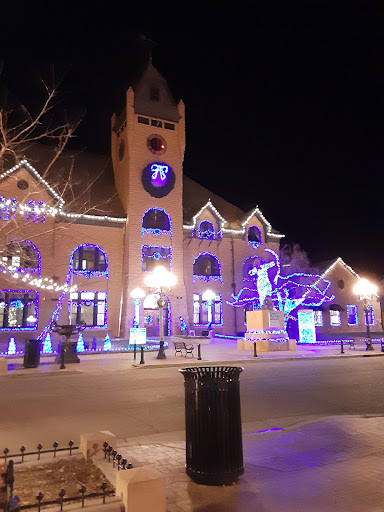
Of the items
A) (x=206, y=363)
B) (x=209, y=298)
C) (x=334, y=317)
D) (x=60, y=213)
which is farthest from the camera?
(x=334, y=317)

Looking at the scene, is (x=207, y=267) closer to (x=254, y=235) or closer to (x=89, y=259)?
(x=254, y=235)

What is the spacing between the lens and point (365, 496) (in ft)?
14.6

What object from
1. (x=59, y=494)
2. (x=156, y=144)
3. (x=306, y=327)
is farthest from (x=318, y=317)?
(x=59, y=494)

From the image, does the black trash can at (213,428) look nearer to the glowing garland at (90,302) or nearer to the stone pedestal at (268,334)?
the stone pedestal at (268,334)

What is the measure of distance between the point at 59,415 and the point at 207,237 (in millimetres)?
31396

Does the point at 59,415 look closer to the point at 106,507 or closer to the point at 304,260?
the point at 106,507

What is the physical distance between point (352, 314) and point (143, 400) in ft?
127

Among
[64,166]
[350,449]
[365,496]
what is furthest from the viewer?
[64,166]

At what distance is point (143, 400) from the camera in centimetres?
1062

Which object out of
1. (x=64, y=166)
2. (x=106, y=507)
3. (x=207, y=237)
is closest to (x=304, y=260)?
(x=207, y=237)

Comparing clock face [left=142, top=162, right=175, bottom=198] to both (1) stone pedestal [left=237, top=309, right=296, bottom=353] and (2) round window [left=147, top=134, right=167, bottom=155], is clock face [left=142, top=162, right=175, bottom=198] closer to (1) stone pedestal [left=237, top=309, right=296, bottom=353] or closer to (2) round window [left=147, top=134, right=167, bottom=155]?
(2) round window [left=147, top=134, right=167, bottom=155]

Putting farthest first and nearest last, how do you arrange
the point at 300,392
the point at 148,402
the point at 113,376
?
the point at 113,376 → the point at 300,392 → the point at 148,402

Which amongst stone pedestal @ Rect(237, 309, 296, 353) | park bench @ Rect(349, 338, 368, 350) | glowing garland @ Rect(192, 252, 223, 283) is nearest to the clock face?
glowing garland @ Rect(192, 252, 223, 283)

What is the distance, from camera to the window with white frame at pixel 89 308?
111 feet
